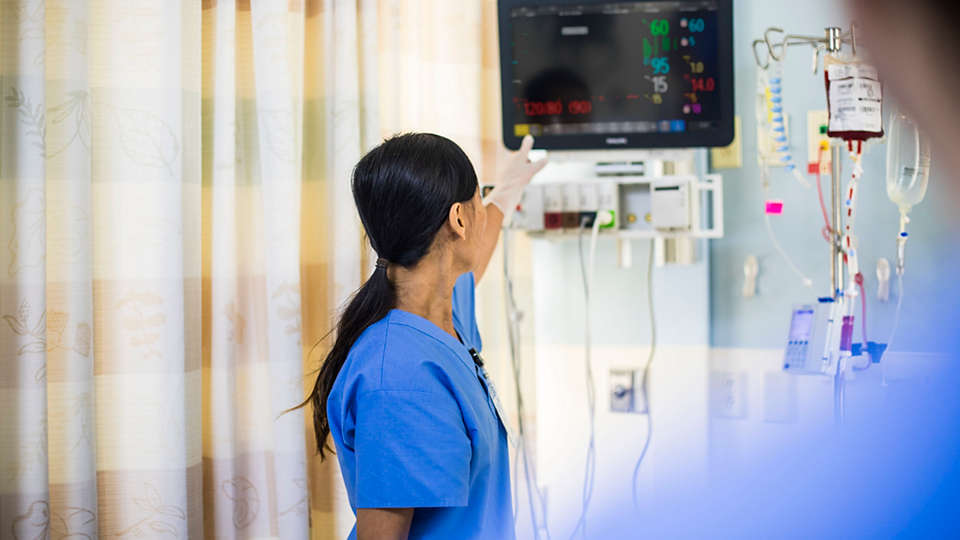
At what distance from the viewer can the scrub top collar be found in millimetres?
1192

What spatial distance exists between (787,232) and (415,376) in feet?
4.84

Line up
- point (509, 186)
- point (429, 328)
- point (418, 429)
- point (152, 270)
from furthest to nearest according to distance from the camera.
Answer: point (509, 186), point (152, 270), point (429, 328), point (418, 429)

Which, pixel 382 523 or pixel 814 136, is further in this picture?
pixel 814 136

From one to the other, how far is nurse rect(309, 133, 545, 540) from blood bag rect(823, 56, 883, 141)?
0.89m

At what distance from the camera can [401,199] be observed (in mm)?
1146

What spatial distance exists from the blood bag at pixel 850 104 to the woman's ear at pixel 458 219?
931 millimetres

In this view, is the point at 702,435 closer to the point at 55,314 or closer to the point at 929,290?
the point at 929,290

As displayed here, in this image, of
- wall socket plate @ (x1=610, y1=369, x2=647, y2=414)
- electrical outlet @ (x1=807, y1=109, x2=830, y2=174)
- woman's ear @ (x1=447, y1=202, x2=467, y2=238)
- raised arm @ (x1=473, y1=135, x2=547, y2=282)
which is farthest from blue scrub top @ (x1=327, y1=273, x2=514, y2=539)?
electrical outlet @ (x1=807, y1=109, x2=830, y2=174)

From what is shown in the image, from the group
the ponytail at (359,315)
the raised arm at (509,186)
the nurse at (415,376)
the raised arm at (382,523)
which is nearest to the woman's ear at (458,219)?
the nurse at (415,376)

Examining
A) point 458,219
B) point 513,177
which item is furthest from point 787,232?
point 458,219

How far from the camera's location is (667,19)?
6.20 ft

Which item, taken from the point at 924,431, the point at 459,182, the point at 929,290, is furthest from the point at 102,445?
the point at 929,290

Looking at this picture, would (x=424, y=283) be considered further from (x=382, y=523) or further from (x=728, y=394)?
(x=728, y=394)

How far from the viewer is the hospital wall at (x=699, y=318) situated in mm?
2152
